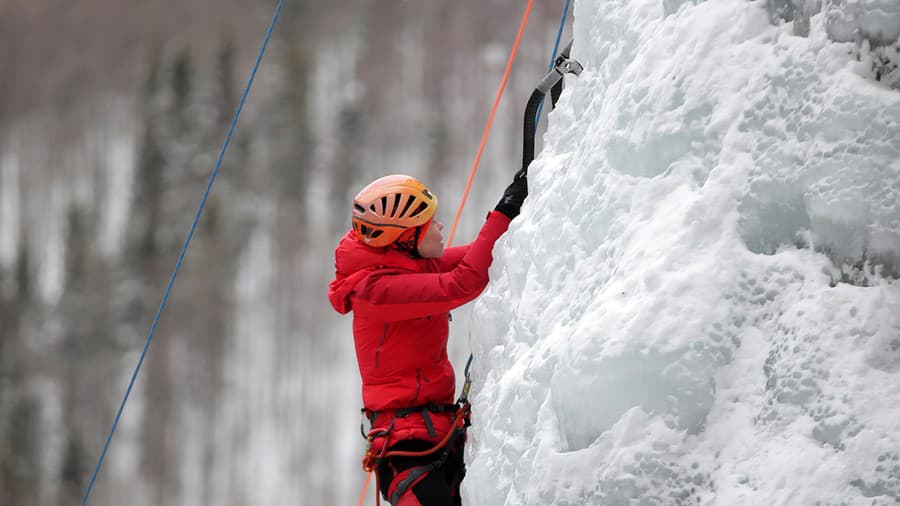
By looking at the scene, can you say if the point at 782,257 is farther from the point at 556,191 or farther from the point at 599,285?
the point at 556,191

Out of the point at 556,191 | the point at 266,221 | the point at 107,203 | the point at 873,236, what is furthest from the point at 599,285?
the point at 107,203

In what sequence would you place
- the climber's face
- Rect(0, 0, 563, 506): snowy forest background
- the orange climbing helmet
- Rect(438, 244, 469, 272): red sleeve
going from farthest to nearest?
Rect(0, 0, 563, 506): snowy forest background
Rect(438, 244, 469, 272): red sleeve
the climber's face
the orange climbing helmet

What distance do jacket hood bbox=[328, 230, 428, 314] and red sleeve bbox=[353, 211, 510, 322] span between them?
11 centimetres

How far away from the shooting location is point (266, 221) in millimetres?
68125

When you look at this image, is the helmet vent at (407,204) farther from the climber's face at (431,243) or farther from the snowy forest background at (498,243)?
the snowy forest background at (498,243)

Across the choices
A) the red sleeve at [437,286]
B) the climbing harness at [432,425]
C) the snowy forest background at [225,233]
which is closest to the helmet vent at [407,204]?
the red sleeve at [437,286]

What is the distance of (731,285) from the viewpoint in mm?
3184

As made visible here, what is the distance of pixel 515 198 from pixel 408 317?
0.68 metres

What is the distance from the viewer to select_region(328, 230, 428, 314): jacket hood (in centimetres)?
464

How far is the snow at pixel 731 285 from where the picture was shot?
297cm

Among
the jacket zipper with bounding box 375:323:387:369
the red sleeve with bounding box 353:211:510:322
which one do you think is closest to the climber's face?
the red sleeve with bounding box 353:211:510:322

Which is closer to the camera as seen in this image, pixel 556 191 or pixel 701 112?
pixel 701 112

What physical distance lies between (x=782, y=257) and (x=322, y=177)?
68.5 meters

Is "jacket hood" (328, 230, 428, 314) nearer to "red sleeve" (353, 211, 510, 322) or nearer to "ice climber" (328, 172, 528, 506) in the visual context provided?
"ice climber" (328, 172, 528, 506)
